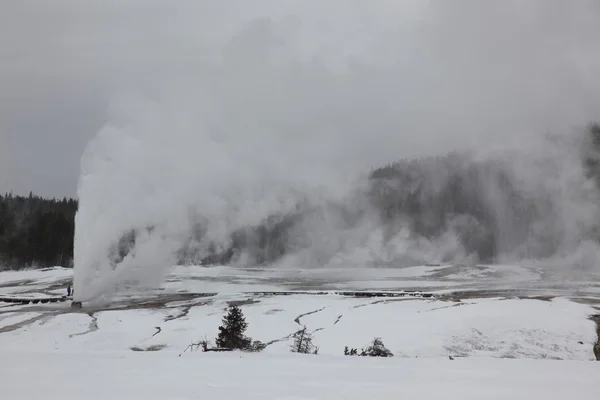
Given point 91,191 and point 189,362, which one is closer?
point 189,362

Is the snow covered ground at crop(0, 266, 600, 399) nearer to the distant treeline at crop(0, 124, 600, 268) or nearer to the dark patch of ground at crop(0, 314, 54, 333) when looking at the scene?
the dark patch of ground at crop(0, 314, 54, 333)

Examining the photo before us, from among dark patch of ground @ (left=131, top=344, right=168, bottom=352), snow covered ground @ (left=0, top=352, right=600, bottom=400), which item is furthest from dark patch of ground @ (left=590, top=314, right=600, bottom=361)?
dark patch of ground @ (left=131, top=344, right=168, bottom=352)

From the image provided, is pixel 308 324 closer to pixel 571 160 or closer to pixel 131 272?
pixel 131 272

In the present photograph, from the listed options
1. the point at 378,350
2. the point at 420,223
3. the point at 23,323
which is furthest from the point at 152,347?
the point at 420,223

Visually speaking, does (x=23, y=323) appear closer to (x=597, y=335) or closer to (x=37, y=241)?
(x=597, y=335)

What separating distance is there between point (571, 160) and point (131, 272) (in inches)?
3007

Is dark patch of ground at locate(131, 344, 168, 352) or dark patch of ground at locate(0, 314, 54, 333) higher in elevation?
dark patch of ground at locate(0, 314, 54, 333)

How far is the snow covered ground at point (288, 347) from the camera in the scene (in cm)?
582

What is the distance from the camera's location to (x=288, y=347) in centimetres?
1620

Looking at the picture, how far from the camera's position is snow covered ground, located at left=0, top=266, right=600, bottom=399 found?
5.82 m

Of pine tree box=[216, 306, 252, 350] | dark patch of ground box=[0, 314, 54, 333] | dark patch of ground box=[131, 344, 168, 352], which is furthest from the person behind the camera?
dark patch of ground box=[0, 314, 54, 333]

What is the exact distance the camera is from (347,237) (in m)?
84.9

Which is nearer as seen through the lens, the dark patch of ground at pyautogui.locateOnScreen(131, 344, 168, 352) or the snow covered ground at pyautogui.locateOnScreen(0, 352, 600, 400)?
the snow covered ground at pyautogui.locateOnScreen(0, 352, 600, 400)

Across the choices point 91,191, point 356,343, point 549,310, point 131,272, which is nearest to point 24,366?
point 356,343
